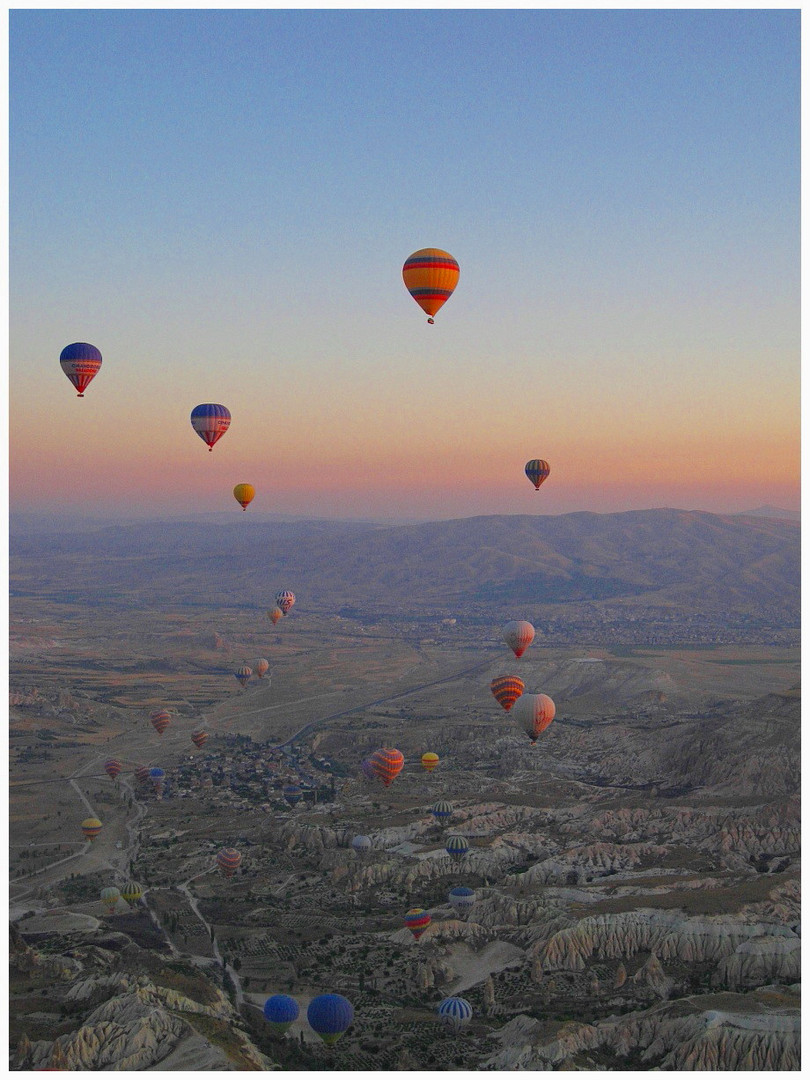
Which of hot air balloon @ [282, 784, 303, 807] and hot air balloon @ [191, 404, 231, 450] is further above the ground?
hot air balloon @ [191, 404, 231, 450]

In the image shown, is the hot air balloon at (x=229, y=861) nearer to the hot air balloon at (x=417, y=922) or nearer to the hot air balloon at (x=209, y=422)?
the hot air balloon at (x=417, y=922)

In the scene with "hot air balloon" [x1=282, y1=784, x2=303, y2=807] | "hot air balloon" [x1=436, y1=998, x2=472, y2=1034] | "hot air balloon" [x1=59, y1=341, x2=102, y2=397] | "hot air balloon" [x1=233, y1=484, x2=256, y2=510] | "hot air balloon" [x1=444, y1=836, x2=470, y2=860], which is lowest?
"hot air balloon" [x1=282, y1=784, x2=303, y2=807]

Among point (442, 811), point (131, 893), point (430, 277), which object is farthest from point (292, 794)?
point (430, 277)

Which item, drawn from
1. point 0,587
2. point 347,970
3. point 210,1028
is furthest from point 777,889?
point 0,587

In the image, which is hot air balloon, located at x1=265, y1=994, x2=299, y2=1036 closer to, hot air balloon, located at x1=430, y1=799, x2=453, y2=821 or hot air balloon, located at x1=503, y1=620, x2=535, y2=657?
hot air balloon, located at x1=430, y1=799, x2=453, y2=821

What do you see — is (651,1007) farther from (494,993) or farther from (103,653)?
(103,653)

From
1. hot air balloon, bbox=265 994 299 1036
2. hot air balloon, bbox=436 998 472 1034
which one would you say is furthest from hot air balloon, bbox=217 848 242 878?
hot air balloon, bbox=436 998 472 1034
